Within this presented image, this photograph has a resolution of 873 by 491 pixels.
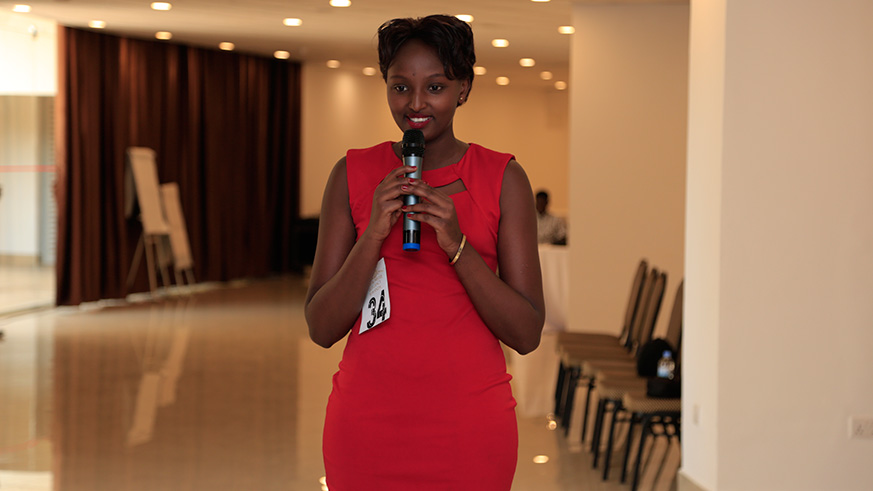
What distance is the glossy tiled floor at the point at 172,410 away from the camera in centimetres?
450

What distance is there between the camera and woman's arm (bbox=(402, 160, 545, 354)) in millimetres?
1435

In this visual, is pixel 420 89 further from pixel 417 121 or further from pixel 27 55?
Answer: pixel 27 55

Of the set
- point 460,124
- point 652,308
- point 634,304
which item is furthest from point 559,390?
point 460,124

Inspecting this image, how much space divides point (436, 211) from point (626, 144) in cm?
685

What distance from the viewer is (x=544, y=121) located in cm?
1736

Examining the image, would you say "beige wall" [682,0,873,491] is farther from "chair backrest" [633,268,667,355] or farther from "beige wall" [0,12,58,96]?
"beige wall" [0,12,58,96]

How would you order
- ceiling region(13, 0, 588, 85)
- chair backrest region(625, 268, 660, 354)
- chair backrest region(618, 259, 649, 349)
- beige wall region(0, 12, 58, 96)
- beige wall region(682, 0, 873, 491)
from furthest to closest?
beige wall region(0, 12, 58, 96)
ceiling region(13, 0, 588, 85)
chair backrest region(618, 259, 649, 349)
chair backrest region(625, 268, 660, 354)
beige wall region(682, 0, 873, 491)

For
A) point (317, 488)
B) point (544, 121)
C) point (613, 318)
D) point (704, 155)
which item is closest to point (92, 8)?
point (613, 318)

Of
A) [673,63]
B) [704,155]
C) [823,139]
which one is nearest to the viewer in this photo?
[823,139]

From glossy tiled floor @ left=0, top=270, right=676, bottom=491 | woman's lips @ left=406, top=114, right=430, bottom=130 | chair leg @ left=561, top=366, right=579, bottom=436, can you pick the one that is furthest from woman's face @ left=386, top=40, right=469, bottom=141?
chair leg @ left=561, top=366, right=579, bottom=436

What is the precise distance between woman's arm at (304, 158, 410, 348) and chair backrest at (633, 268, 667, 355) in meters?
3.51

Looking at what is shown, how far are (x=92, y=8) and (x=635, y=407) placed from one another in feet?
24.0

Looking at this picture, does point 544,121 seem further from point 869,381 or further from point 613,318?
point 869,381

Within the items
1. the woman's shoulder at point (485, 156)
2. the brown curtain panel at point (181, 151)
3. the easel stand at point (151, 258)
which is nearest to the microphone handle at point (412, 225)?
the woman's shoulder at point (485, 156)
